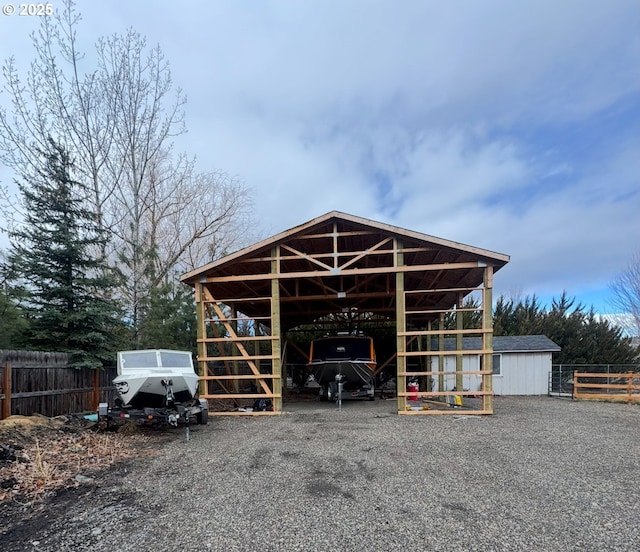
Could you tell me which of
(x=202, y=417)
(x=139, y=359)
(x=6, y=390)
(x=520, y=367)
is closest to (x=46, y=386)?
(x=6, y=390)

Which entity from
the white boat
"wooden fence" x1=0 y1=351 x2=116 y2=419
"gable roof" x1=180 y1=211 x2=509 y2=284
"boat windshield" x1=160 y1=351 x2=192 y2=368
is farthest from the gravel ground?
"gable roof" x1=180 y1=211 x2=509 y2=284

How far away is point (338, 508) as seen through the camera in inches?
169

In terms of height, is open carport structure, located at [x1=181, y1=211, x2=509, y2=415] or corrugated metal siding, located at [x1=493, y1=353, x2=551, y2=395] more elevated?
open carport structure, located at [x1=181, y1=211, x2=509, y2=415]

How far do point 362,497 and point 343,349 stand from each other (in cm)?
974

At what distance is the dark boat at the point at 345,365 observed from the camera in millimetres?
13766

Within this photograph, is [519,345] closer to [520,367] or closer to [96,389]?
[520,367]

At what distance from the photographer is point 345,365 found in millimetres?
13531

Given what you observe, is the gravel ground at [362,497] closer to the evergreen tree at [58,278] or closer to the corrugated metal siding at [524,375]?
the evergreen tree at [58,278]

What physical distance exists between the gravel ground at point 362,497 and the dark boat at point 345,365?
552 centimetres

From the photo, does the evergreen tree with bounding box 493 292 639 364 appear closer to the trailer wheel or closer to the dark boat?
the dark boat

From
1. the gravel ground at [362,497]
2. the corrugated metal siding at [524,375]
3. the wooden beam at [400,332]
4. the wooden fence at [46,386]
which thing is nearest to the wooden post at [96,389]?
the wooden fence at [46,386]

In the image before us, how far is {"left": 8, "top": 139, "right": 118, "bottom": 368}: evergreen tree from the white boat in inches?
84.0

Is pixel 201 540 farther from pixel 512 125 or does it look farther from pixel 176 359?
pixel 512 125

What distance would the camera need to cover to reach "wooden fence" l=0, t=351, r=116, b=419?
797 cm
